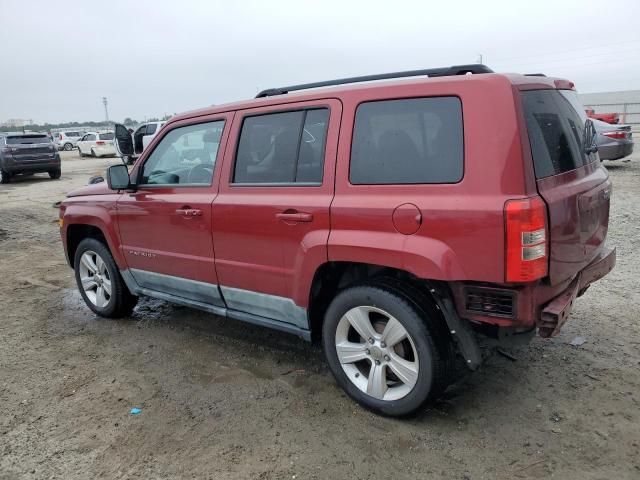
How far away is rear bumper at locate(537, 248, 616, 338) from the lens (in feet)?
8.78

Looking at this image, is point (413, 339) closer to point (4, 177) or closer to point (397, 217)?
point (397, 217)

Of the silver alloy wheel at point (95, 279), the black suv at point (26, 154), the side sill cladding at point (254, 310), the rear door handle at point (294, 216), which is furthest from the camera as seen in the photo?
the black suv at point (26, 154)

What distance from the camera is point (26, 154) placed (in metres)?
17.1

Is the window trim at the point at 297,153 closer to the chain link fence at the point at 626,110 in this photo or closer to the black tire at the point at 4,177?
the black tire at the point at 4,177

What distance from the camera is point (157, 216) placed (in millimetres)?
4113

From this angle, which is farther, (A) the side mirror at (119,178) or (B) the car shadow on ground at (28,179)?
(B) the car shadow on ground at (28,179)

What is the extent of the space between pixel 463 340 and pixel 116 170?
3071 millimetres

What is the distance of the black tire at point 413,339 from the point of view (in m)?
2.82

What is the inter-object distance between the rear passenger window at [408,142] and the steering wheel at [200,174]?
128 cm

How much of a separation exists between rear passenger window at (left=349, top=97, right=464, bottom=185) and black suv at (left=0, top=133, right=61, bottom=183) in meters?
17.2

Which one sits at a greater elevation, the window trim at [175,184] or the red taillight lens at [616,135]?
the window trim at [175,184]

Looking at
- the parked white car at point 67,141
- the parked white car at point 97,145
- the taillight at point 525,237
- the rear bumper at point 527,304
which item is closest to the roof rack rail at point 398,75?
the taillight at point 525,237

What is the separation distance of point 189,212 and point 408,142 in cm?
178

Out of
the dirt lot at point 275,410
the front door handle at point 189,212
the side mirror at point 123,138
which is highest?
the side mirror at point 123,138
